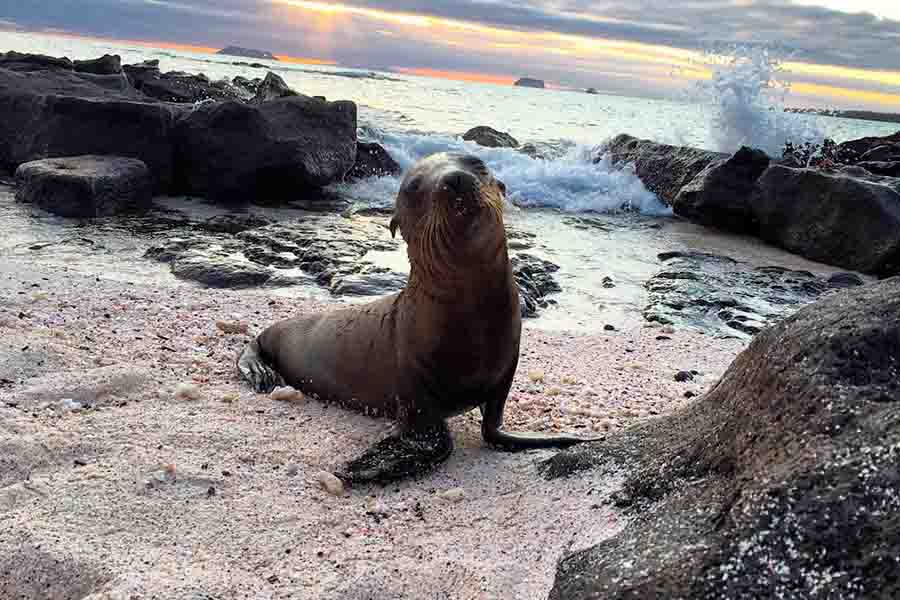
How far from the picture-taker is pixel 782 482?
2.27 meters

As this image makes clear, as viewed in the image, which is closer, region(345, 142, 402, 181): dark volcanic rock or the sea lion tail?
the sea lion tail

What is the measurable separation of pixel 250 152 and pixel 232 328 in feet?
23.3

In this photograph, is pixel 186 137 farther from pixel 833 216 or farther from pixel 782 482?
pixel 782 482

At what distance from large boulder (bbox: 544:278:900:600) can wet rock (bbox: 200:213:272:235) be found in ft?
27.4

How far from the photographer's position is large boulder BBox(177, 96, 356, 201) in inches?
501

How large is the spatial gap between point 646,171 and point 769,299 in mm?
8463

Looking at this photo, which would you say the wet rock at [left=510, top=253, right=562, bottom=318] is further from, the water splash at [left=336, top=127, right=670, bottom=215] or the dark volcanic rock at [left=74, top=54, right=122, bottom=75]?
the dark volcanic rock at [left=74, top=54, right=122, bottom=75]

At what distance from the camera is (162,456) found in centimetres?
380

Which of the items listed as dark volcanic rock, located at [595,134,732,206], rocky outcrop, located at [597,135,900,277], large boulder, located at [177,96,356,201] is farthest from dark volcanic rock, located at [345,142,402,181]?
rocky outcrop, located at [597,135,900,277]

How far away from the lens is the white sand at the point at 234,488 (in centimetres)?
289

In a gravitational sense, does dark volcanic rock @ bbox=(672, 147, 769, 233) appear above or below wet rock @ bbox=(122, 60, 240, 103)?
below

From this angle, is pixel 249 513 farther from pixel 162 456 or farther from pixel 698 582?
pixel 698 582

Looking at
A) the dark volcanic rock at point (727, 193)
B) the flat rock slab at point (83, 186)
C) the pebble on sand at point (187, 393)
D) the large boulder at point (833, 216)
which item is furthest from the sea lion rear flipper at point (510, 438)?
the dark volcanic rock at point (727, 193)

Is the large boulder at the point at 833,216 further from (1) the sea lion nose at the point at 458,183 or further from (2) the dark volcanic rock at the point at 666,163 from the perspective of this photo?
(1) the sea lion nose at the point at 458,183
